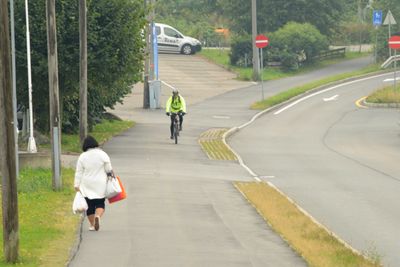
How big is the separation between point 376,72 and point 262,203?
4414 cm

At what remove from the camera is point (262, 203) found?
1969 cm

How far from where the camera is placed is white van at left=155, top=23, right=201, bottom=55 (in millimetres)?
69812

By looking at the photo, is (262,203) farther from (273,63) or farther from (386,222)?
(273,63)

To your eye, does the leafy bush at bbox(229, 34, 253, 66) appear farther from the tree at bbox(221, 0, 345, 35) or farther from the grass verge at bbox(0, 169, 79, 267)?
the grass verge at bbox(0, 169, 79, 267)

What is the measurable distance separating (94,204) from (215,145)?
62.9 ft

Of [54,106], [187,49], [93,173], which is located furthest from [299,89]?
[93,173]

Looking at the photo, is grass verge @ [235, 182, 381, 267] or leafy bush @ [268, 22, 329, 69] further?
leafy bush @ [268, 22, 329, 69]

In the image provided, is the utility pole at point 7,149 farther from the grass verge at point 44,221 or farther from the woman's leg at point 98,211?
the woman's leg at point 98,211

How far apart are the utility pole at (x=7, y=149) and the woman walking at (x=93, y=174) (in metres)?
3.00

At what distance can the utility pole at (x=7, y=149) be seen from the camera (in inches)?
467

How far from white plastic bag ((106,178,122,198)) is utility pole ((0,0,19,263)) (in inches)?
123

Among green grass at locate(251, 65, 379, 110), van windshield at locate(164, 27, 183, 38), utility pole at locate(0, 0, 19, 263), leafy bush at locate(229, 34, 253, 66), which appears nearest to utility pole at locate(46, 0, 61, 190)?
utility pole at locate(0, 0, 19, 263)

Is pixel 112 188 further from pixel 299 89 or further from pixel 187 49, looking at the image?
pixel 187 49

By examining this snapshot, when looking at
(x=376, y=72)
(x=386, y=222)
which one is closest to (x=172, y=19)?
(x=376, y=72)
